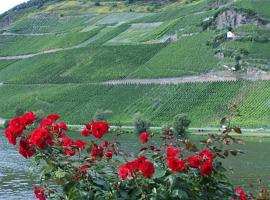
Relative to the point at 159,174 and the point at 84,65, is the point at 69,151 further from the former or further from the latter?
the point at 84,65

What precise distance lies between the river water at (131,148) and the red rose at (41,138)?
953 inches

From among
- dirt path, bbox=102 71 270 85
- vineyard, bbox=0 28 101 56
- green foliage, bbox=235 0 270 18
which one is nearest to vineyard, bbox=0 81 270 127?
dirt path, bbox=102 71 270 85

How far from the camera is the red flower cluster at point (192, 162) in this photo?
340 inches

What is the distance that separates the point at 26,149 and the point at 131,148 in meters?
55.1

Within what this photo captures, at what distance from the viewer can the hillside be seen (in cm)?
10175

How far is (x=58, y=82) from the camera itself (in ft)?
429

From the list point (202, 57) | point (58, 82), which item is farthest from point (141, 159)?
point (58, 82)

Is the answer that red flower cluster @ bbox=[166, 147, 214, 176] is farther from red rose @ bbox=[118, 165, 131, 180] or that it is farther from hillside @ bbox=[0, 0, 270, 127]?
hillside @ bbox=[0, 0, 270, 127]

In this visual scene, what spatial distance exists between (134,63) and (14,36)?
76569 mm

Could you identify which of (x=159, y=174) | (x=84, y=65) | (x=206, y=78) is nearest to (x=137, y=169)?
(x=159, y=174)

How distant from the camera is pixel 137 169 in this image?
8.77 metres

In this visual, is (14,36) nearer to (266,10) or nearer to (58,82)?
(58,82)

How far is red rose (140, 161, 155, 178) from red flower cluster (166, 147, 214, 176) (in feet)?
0.85

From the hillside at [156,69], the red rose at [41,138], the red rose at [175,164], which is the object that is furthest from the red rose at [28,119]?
the hillside at [156,69]
